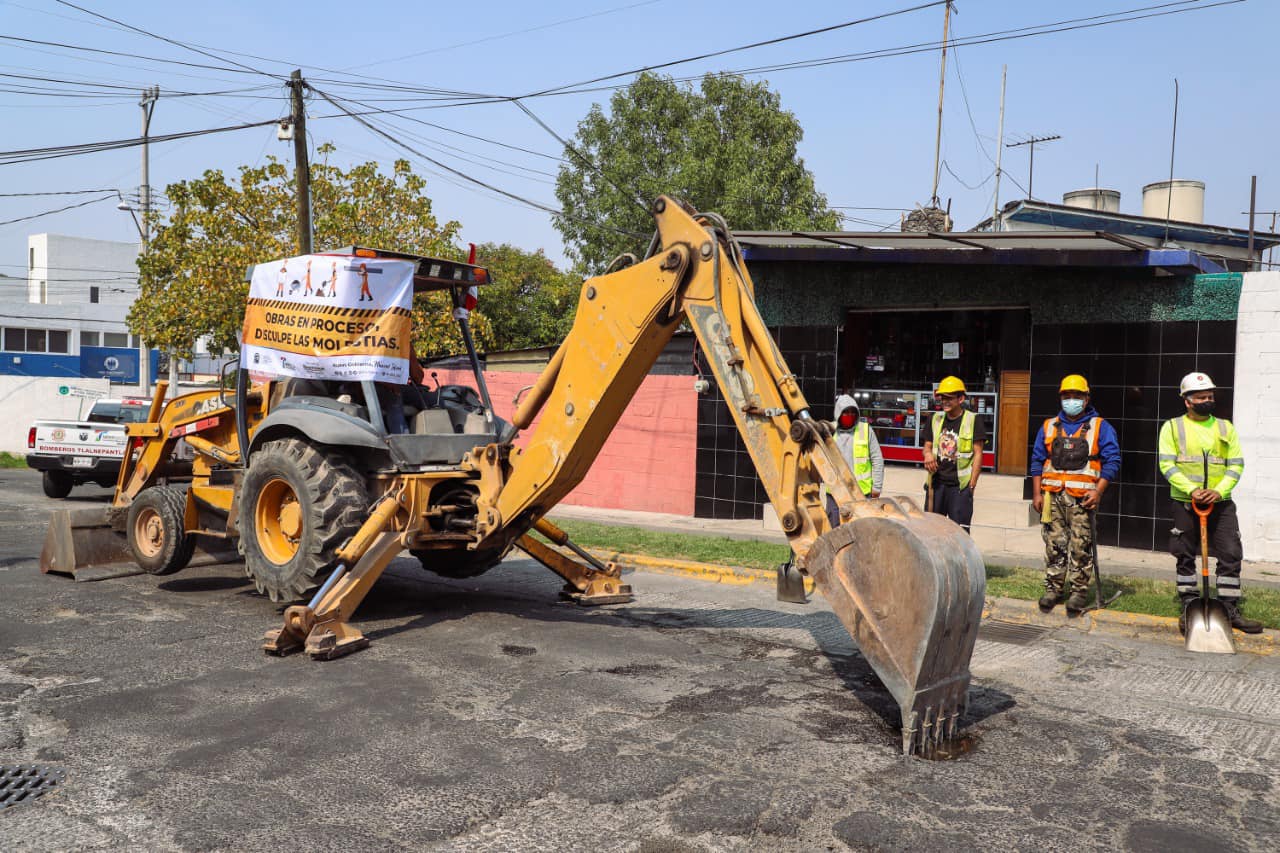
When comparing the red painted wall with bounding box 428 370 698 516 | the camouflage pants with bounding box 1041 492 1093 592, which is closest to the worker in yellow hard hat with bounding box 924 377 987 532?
the camouflage pants with bounding box 1041 492 1093 592

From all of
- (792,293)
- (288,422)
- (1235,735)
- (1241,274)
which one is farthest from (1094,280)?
(288,422)

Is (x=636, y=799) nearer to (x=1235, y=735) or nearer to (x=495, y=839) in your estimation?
(x=495, y=839)

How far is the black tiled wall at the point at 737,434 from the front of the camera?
1341cm

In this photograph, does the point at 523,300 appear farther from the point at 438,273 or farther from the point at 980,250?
the point at 438,273

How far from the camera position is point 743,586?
977 centimetres

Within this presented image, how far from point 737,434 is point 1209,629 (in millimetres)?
7862

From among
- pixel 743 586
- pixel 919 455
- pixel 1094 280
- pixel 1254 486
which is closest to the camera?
pixel 743 586

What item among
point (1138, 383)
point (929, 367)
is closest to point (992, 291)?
point (929, 367)

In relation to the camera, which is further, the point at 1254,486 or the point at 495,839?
the point at 1254,486

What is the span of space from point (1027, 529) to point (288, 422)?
Answer: 8.05 m

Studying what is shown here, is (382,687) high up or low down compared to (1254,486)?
down

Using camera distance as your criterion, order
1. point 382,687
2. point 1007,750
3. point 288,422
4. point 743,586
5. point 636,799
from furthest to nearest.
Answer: point 743,586, point 288,422, point 382,687, point 1007,750, point 636,799

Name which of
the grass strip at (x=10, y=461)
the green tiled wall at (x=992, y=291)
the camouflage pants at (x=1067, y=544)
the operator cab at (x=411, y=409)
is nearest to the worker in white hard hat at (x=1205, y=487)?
the camouflage pants at (x=1067, y=544)

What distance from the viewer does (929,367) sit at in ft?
43.5
